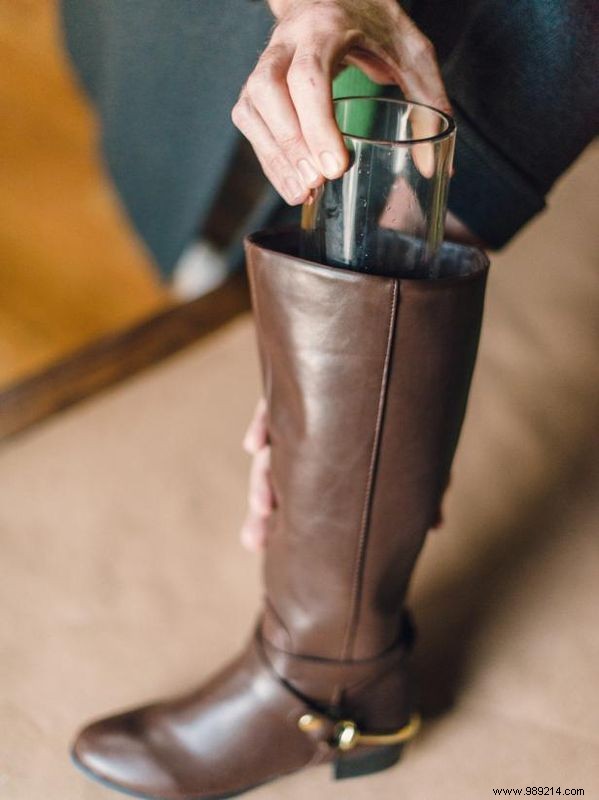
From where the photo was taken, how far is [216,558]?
3.38 ft

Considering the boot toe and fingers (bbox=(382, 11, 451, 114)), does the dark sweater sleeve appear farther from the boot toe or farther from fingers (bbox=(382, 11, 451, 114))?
the boot toe

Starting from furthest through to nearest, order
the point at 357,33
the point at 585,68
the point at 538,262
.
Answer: the point at 538,262, the point at 585,68, the point at 357,33

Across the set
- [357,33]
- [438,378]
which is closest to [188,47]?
[357,33]

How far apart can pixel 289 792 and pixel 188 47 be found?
2.43ft

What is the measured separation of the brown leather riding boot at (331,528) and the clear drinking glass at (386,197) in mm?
36

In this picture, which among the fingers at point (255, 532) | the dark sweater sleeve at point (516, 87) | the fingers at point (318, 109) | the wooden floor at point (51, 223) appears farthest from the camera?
the wooden floor at point (51, 223)

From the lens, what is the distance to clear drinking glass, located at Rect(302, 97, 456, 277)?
59 centimetres

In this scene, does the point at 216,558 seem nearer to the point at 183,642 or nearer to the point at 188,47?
the point at 183,642

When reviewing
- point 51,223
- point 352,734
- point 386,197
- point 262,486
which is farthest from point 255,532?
point 51,223

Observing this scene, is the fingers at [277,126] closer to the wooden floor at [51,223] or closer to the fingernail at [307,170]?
the fingernail at [307,170]

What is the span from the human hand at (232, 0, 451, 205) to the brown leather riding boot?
0.23 feet

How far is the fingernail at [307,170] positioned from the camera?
56cm

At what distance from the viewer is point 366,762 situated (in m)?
0.79

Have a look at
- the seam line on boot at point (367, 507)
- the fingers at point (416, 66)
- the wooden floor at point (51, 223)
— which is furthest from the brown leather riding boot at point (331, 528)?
the wooden floor at point (51, 223)
